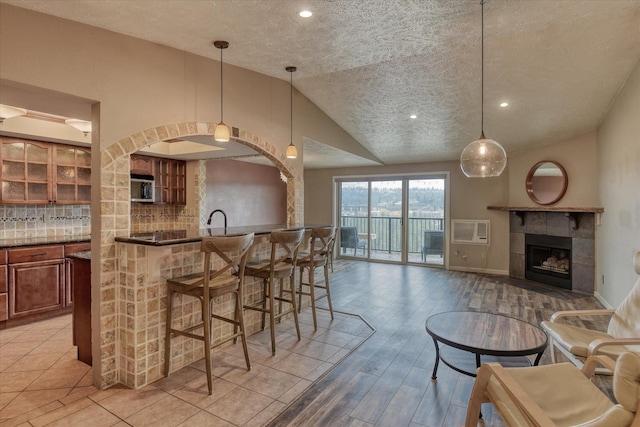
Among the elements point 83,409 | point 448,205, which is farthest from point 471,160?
point 448,205

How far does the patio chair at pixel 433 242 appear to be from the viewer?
23.4 feet

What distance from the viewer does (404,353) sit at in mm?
3020

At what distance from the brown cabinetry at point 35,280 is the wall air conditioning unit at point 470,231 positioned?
6581mm

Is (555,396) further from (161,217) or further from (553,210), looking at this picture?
(161,217)

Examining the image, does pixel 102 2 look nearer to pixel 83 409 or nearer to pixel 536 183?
pixel 83 409

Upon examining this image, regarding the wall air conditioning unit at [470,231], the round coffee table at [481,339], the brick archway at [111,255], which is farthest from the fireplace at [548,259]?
the brick archway at [111,255]

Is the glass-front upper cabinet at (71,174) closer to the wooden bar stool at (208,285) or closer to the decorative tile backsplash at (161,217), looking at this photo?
the decorative tile backsplash at (161,217)

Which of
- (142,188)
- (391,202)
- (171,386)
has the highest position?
(142,188)

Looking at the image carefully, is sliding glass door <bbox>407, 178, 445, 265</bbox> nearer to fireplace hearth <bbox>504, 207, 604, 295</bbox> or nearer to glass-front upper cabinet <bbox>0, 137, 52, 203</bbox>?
fireplace hearth <bbox>504, 207, 604, 295</bbox>

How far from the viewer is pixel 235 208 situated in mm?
6848

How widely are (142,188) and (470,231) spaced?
609 cm

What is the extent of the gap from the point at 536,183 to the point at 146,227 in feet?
22.3

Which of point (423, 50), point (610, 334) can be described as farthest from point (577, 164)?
point (423, 50)

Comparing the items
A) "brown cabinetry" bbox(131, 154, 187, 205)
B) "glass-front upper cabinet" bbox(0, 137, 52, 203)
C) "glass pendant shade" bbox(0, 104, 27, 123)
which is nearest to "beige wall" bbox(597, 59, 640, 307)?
"glass pendant shade" bbox(0, 104, 27, 123)
